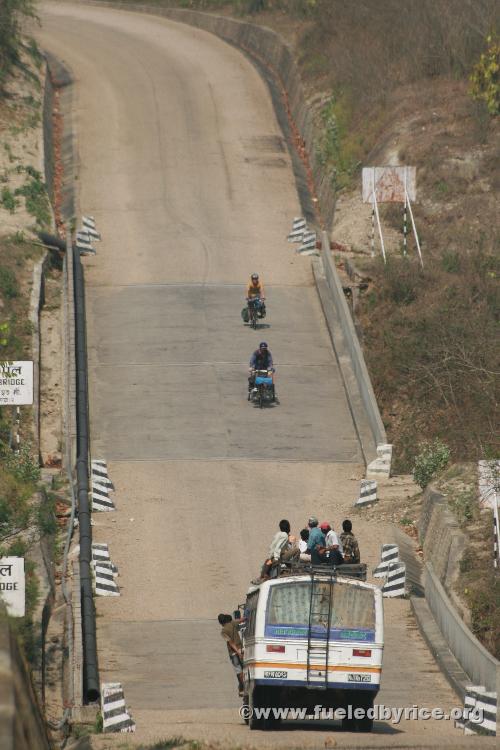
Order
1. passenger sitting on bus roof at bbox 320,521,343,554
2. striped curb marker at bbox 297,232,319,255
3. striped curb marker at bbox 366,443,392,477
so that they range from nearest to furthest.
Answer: passenger sitting on bus roof at bbox 320,521,343,554
striped curb marker at bbox 366,443,392,477
striped curb marker at bbox 297,232,319,255

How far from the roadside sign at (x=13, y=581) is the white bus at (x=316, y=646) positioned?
121 inches

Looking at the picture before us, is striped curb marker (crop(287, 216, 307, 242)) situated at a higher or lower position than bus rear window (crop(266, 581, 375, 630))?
higher

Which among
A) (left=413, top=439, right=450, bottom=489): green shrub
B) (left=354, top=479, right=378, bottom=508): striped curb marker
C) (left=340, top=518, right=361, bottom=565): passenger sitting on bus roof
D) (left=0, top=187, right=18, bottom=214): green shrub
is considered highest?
(left=0, top=187, right=18, bottom=214): green shrub

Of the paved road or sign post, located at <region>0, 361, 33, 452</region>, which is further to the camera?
sign post, located at <region>0, 361, 33, 452</region>

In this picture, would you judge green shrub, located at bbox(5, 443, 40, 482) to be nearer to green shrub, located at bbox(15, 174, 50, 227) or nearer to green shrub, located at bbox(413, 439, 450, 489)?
green shrub, located at bbox(413, 439, 450, 489)

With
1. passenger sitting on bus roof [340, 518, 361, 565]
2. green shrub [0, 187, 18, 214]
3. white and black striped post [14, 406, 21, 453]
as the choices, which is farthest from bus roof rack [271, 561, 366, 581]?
Result: green shrub [0, 187, 18, 214]

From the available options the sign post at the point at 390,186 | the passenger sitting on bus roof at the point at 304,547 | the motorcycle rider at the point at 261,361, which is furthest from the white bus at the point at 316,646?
the sign post at the point at 390,186

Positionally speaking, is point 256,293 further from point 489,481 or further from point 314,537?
point 314,537

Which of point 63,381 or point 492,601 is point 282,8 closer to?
point 63,381

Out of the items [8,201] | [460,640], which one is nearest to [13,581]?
[460,640]

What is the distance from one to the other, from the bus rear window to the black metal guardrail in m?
3.94

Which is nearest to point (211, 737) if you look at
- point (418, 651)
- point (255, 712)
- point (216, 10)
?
point (255, 712)

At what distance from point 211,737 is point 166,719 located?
11.5ft

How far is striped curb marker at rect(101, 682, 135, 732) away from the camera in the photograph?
60.5 ft
